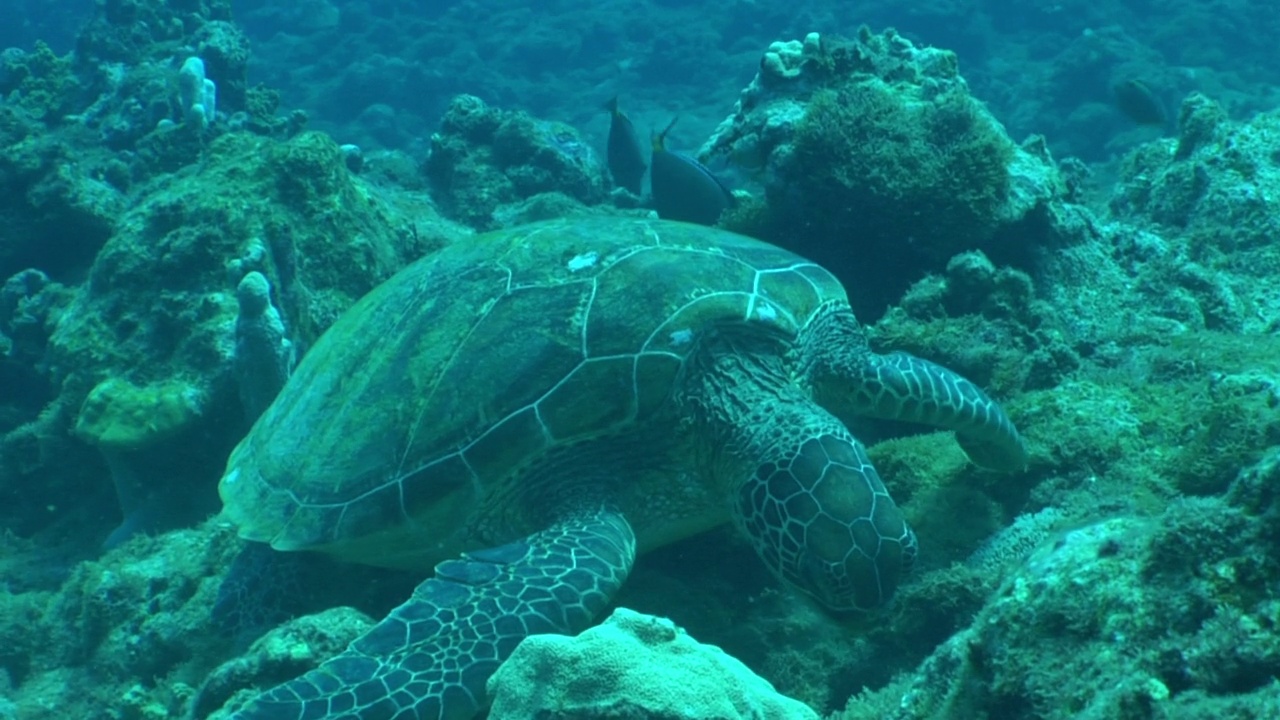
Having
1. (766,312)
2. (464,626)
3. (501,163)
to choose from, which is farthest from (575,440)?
(501,163)

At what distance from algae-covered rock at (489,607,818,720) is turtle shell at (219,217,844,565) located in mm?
1378

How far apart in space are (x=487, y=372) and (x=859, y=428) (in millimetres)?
2241

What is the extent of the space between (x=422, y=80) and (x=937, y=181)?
Result: 23702 mm

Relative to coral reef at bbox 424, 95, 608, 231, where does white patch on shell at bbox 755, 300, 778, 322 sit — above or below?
above

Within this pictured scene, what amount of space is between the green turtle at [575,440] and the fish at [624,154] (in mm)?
6952

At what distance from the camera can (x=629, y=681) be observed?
192 centimetres

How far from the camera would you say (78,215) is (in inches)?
330

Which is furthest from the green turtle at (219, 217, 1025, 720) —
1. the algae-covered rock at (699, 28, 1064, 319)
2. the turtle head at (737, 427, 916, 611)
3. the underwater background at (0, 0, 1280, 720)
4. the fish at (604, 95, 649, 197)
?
the fish at (604, 95, 649, 197)

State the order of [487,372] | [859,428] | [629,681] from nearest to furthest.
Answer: [629,681] → [487,372] → [859,428]

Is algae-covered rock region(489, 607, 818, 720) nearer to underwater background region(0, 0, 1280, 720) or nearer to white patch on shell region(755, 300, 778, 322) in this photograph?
underwater background region(0, 0, 1280, 720)

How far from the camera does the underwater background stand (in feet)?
5.41

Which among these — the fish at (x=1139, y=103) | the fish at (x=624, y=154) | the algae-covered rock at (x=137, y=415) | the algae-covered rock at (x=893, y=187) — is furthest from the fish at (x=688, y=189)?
the fish at (x=1139, y=103)

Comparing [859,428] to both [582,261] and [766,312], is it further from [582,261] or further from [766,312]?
[582,261]

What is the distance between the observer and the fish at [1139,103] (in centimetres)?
1148
